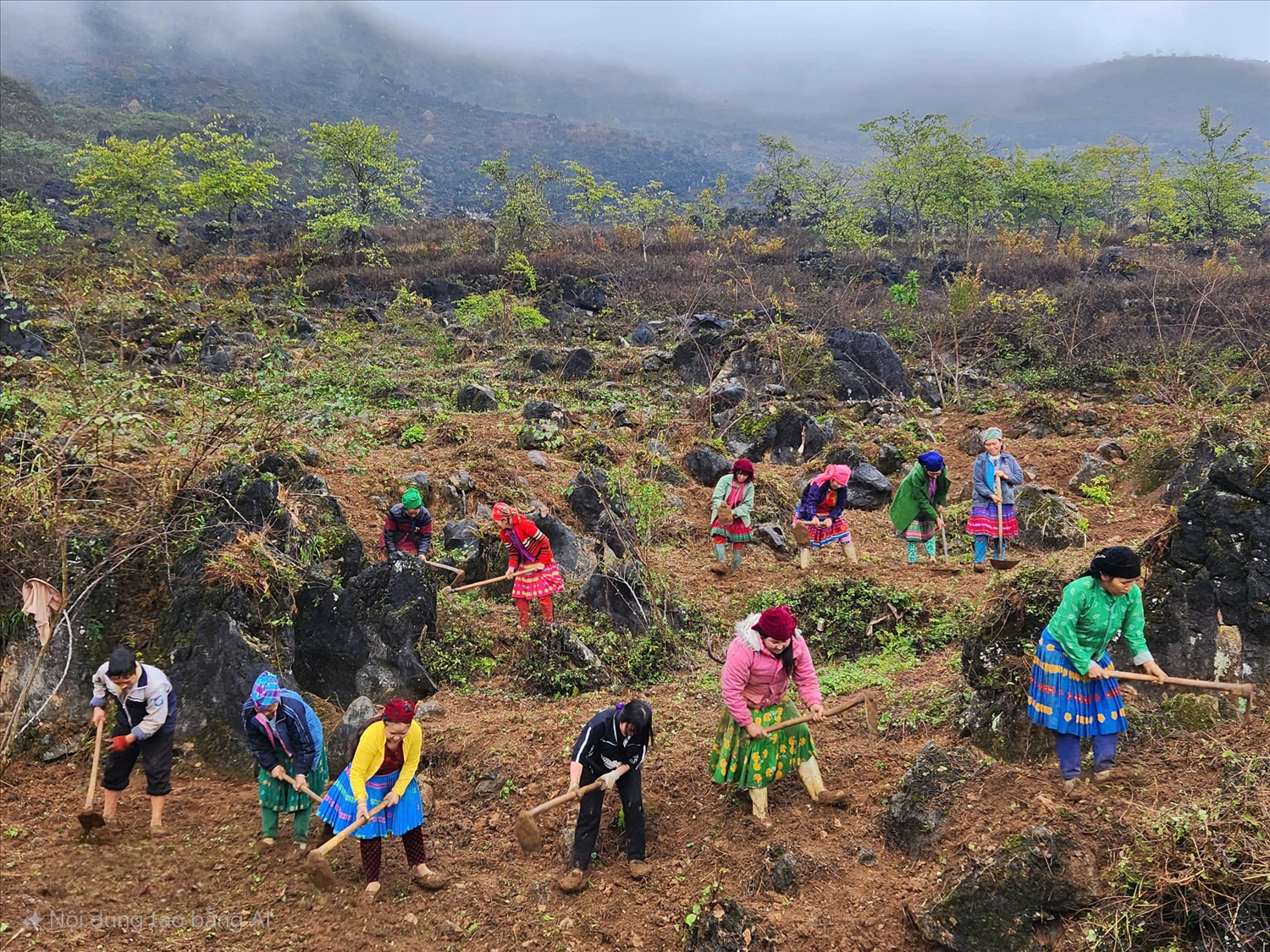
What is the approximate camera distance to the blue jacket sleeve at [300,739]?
4.30 metres

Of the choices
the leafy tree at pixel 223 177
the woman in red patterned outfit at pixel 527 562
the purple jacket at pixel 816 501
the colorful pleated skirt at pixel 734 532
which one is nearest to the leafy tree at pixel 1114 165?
the purple jacket at pixel 816 501

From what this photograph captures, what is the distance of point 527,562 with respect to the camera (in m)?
7.14

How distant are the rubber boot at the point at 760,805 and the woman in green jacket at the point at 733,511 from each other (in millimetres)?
4330

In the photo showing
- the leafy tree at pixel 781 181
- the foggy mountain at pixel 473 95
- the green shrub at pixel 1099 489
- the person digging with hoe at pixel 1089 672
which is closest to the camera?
the person digging with hoe at pixel 1089 672

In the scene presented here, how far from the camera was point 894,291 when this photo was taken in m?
19.0

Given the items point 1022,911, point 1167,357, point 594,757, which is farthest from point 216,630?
point 1167,357

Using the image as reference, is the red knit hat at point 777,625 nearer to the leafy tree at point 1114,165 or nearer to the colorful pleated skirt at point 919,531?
the colorful pleated skirt at point 919,531

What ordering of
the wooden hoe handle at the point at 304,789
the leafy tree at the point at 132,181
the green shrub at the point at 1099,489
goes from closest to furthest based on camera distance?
1. the wooden hoe handle at the point at 304,789
2. the green shrub at the point at 1099,489
3. the leafy tree at the point at 132,181

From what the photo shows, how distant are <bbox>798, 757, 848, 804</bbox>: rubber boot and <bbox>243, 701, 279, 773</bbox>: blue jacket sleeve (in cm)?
312

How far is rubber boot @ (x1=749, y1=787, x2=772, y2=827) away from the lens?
405 centimetres

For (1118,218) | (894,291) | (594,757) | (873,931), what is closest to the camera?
(873,931)

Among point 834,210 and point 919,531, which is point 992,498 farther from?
point 834,210

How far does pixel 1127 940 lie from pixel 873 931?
1.00 metres

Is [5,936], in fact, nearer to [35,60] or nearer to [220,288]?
[220,288]
